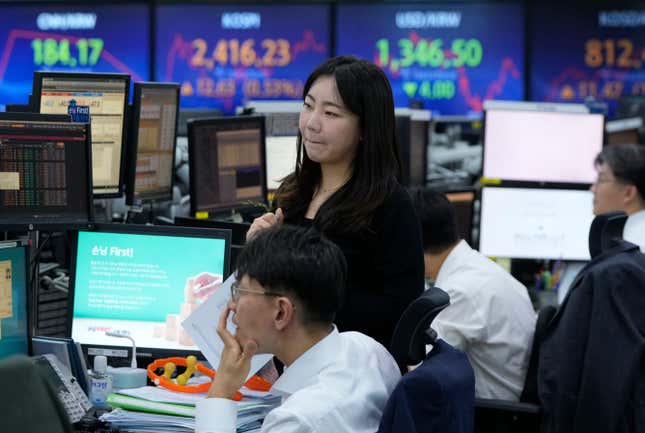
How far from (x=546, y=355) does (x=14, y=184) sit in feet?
5.26

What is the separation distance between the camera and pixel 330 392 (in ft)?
5.75

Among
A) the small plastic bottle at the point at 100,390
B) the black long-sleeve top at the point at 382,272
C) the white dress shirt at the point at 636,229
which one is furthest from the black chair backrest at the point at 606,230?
the small plastic bottle at the point at 100,390

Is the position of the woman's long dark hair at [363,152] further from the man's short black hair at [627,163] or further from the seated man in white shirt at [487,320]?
the man's short black hair at [627,163]

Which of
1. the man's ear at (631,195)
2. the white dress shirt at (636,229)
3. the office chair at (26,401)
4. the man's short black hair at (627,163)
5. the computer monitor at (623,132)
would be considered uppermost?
the computer monitor at (623,132)

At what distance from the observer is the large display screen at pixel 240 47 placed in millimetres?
8094

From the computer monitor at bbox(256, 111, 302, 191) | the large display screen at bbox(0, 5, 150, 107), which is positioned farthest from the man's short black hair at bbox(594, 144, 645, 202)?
the large display screen at bbox(0, 5, 150, 107)

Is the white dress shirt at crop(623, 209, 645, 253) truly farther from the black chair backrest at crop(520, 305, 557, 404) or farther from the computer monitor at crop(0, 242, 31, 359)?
the computer monitor at crop(0, 242, 31, 359)

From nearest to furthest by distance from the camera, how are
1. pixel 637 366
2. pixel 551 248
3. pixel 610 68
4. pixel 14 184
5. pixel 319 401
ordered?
1. pixel 319 401
2. pixel 14 184
3. pixel 637 366
4. pixel 551 248
5. pixel 610 68

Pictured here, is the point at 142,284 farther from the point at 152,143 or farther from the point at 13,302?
the point at 152,143

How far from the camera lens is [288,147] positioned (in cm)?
425

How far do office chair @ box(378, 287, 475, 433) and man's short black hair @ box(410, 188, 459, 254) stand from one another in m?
1.46

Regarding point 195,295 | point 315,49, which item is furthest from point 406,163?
point 315,49

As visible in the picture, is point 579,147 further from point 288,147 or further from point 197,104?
point 197,104

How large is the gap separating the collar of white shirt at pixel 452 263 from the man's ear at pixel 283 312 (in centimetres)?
151
